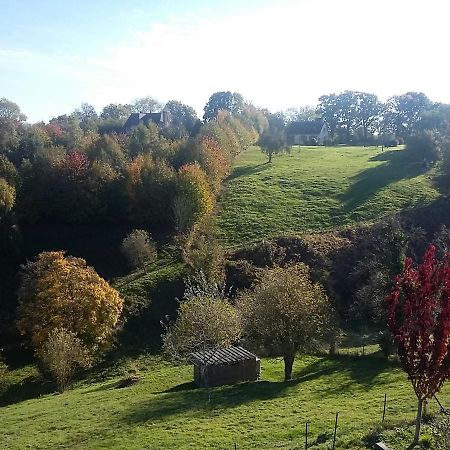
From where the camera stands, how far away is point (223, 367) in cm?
3475

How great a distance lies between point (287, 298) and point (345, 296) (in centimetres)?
2434

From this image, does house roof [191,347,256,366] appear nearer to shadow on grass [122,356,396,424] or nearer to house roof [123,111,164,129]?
shadow on grass [122,356,396,424]

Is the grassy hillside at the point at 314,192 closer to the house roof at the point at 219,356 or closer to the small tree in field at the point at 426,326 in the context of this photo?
the house roof at the point at 219,356

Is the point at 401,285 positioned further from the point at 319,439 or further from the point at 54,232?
the point at 54,232

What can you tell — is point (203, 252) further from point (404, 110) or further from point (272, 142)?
point (404, 110)

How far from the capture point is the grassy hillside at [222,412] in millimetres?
23781

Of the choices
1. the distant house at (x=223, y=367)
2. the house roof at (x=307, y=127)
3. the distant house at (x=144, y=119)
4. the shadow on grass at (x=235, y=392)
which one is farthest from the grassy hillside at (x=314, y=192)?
the house roof at (x=307, y=127)

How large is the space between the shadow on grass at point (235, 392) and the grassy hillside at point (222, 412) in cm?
6

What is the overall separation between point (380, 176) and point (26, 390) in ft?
220

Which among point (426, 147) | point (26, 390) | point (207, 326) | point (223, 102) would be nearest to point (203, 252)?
point (207, 326)

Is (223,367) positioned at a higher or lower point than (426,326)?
lower

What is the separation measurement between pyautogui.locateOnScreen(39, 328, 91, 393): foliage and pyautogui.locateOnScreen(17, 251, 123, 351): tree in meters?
2.33

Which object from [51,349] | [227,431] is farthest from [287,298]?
[51,349]

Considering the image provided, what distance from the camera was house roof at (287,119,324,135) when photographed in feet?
476
